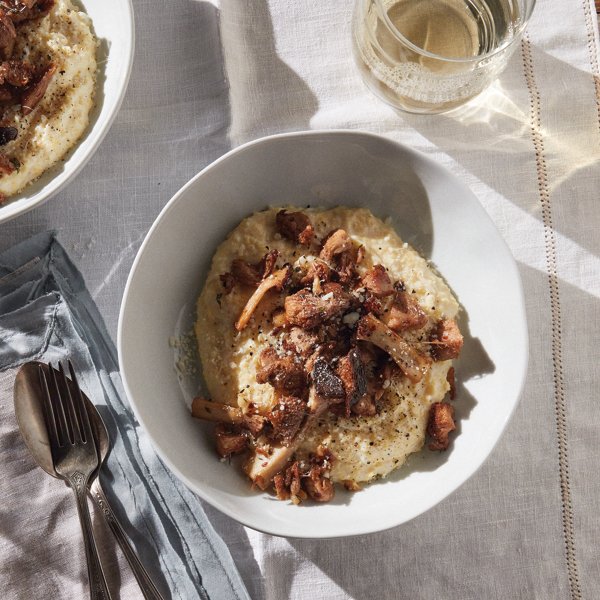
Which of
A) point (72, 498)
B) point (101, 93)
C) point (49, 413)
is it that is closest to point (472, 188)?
point (101, 93)

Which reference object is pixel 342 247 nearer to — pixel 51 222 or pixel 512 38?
pixel 512 38

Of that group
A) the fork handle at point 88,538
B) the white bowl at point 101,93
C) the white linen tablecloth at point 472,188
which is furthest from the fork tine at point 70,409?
the white bowl at point 101,93

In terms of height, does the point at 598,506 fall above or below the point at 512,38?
below

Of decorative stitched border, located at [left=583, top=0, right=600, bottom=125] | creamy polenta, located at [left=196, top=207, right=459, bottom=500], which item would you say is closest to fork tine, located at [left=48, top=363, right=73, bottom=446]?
creamy polenta, located at [left=196, top=207, right=459, bottom=500]

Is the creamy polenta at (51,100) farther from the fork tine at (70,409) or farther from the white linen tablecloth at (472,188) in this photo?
the fork tine at (70,409)

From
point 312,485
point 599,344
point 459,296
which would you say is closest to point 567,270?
point 599,344

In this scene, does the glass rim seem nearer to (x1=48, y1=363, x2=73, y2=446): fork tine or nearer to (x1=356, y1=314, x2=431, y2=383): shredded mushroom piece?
(x1=356, y1=314, x2=431, y2=383): shredded mushroom piece
